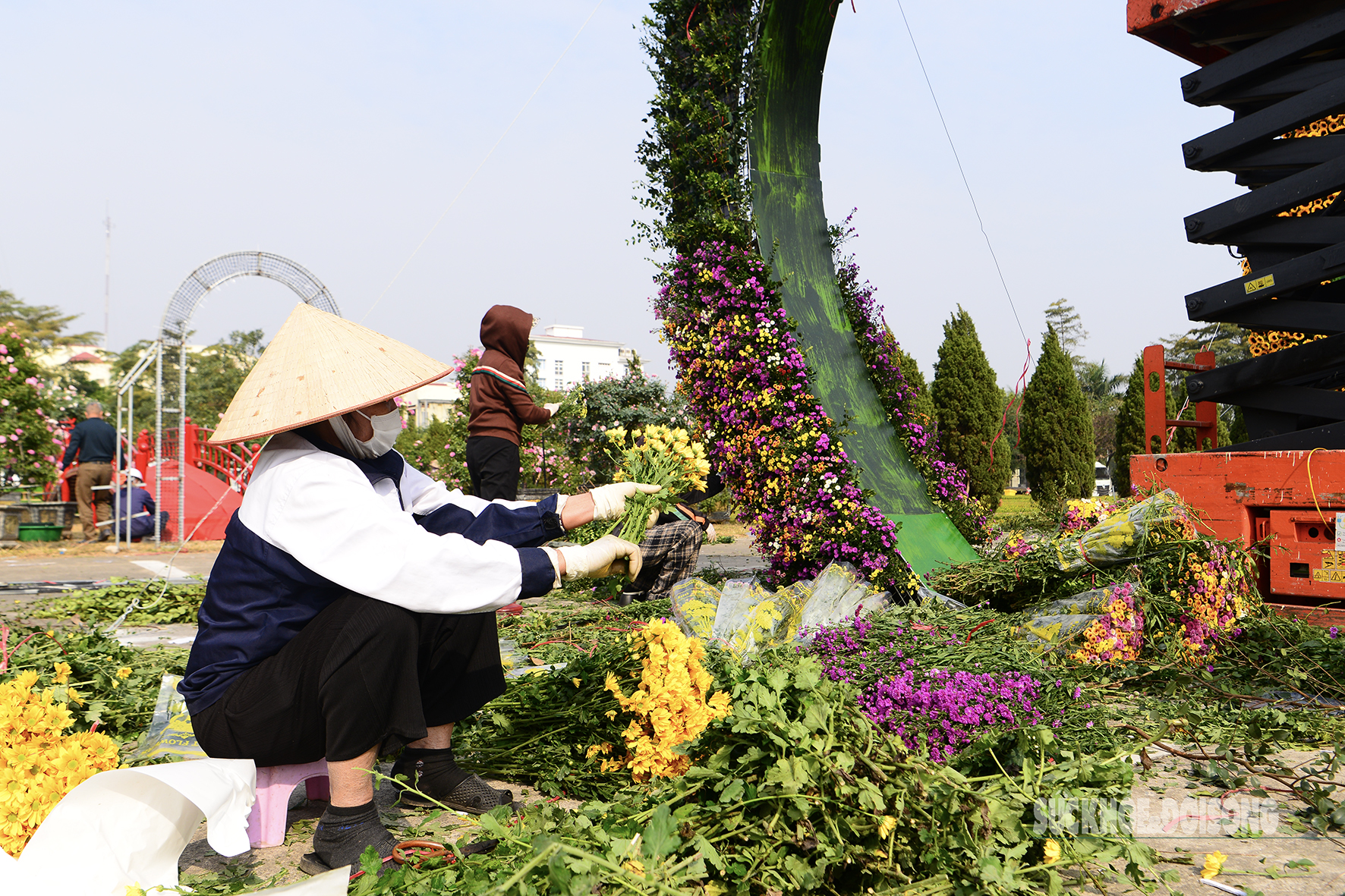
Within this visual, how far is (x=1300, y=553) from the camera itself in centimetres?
372

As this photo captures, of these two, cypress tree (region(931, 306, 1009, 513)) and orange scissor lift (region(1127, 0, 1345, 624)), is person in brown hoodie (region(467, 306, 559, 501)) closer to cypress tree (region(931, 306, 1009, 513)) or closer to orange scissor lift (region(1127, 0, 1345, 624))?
orange scissor lift (region(1127, 0, 1345, 624))

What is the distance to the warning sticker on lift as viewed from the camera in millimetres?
3602

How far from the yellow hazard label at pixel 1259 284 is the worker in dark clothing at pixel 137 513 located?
10.9m

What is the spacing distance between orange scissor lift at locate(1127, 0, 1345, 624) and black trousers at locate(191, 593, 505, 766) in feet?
12.5

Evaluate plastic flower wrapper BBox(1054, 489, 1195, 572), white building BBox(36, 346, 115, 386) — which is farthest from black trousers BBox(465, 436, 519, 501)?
white building BBox(36, 346, 115, 386)

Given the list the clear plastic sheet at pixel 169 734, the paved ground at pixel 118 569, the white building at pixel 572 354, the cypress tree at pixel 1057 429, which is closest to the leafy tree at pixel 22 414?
the paved ground at pixel 118 569

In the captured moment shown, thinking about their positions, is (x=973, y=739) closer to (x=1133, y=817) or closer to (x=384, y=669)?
(x=1133, y=817)

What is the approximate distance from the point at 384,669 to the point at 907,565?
9.66ft

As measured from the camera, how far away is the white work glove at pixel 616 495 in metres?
2.59

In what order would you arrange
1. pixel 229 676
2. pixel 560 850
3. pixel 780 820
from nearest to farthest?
pixel 560 850, pixel 780 820, pixel 229 676

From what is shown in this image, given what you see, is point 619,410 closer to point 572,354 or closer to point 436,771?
point 436,771

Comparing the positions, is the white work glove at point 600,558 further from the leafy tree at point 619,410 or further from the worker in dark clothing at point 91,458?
the worker in dark clothing at point 91,458

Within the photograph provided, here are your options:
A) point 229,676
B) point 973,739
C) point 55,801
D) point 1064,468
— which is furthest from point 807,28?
point 1064,468

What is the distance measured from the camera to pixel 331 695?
1.91 m
